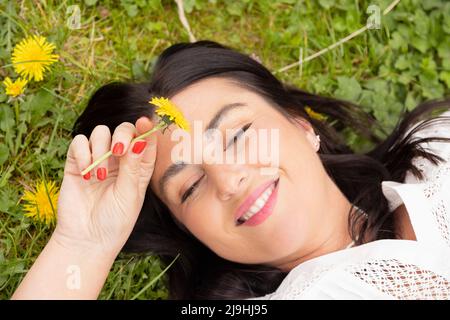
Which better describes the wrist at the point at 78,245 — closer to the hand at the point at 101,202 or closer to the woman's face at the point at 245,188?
the hand at the point at 101,202

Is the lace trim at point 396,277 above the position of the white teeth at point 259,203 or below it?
below

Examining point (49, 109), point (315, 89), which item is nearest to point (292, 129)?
point (315, 89)

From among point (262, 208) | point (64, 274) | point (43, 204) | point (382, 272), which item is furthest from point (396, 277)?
point (43, 204)

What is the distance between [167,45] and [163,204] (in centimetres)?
68

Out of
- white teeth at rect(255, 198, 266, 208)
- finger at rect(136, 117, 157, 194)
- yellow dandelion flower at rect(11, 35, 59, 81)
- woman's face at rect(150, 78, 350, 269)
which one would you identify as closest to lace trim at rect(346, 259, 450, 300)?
woman's face at rect(150, 78, 350, 269)

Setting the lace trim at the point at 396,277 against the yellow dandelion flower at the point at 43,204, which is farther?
the yellow dandelion flower at the point at 43,204

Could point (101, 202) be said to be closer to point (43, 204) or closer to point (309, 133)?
point (43, 204)

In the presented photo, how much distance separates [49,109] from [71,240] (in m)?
0.65

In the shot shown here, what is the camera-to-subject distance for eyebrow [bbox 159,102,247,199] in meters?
1.61

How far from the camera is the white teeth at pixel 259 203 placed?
158cm

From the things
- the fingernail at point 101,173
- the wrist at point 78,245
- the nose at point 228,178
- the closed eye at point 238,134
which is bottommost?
the wrist at point 78,245

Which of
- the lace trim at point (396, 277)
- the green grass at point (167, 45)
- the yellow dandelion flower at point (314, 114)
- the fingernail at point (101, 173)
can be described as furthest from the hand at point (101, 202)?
the yellow dandelion flower at point (314, 114)

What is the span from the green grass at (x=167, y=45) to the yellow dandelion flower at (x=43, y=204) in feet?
0.32

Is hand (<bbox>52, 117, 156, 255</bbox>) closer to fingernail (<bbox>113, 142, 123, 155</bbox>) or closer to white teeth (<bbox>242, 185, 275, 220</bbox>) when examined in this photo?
fingernail (<bbox>113, 142, 123, 155</bbox>)
